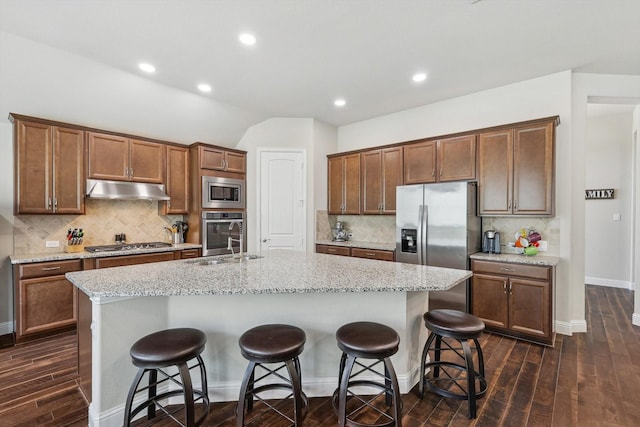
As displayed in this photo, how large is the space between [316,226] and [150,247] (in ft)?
8.10

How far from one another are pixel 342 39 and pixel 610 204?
18.8 ft

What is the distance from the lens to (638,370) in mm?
2547

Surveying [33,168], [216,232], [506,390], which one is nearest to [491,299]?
[506,390]

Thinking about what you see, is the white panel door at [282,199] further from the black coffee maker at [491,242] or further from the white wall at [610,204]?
the white wall at [610,204]

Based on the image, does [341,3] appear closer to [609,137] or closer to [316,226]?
[316,226]

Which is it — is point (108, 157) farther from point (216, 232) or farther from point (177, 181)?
point (216, 232)

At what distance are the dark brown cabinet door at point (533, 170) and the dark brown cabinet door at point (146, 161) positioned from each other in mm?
4634

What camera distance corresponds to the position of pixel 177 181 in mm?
4559

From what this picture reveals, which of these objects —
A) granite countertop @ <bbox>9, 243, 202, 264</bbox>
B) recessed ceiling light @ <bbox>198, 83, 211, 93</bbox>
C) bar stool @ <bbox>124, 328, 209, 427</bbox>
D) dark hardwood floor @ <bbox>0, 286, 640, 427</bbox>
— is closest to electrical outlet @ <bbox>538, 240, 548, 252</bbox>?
dark hardwood floor @ <bbox>0, 286, 640, 427</bbox>

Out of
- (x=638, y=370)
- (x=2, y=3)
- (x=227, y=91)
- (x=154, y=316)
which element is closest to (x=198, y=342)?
(x=154, y=316)

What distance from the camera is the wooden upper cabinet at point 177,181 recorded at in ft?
14.7

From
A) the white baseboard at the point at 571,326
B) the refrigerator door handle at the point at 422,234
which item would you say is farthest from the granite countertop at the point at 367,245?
the white baseboard at the point at 571,326

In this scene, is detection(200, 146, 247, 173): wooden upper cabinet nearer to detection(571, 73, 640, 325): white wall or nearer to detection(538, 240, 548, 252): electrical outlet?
detection(538, 240, 548, 252): electrical outlet

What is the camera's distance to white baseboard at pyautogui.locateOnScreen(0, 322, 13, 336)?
11.0ft
